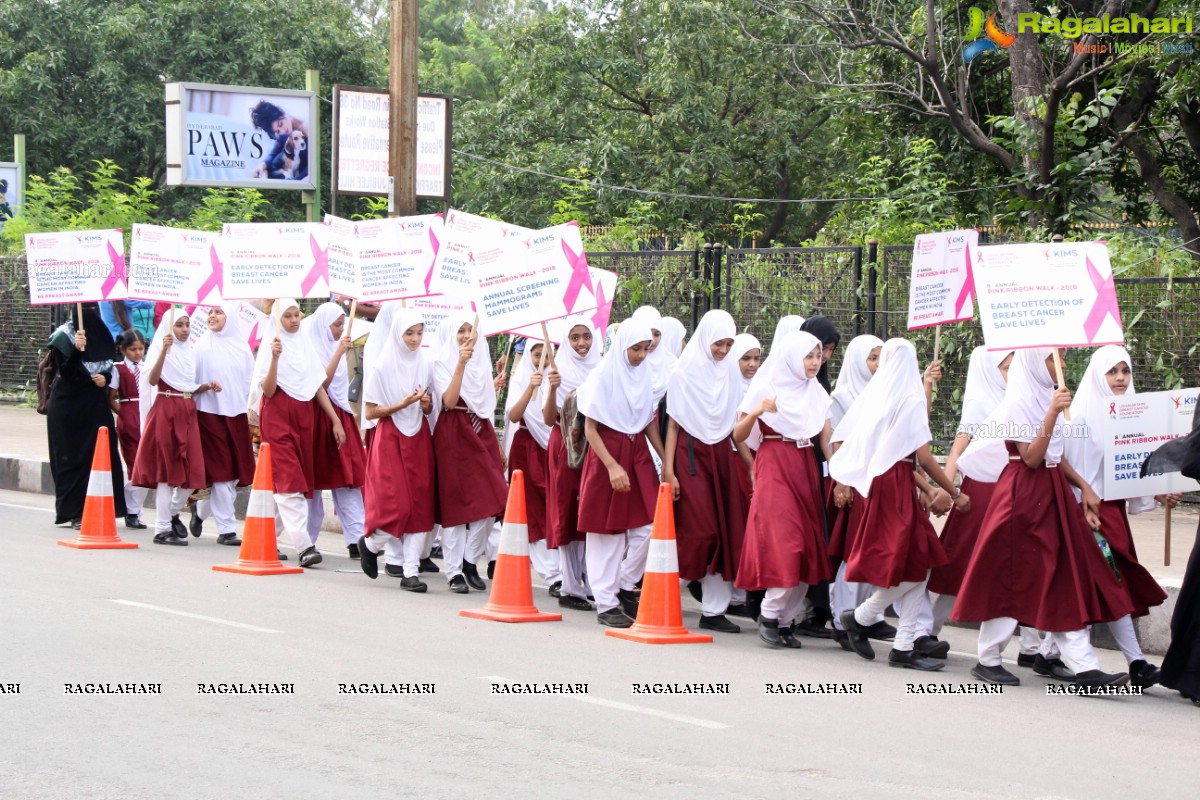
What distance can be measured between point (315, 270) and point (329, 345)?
1.91ft

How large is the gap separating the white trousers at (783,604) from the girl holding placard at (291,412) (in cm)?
391

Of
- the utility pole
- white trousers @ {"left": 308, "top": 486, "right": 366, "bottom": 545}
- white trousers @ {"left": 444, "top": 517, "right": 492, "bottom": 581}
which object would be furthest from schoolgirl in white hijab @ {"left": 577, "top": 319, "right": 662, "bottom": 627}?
the utility pole

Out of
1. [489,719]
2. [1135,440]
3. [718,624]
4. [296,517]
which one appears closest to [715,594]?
[718,624]

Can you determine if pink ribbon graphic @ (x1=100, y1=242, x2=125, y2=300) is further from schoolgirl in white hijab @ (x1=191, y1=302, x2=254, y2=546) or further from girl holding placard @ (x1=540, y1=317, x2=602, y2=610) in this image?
girl holding placard @ (x1=540, y1=317, x2=602, y2=610)

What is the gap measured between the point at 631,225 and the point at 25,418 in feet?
30.5

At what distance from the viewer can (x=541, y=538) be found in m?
10.1

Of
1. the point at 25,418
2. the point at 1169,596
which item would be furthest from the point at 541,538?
the point at 25,418

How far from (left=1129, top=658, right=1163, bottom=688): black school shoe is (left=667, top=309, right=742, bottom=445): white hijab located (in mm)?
2632

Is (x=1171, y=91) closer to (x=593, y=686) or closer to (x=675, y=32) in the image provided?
(x=675, y=32)

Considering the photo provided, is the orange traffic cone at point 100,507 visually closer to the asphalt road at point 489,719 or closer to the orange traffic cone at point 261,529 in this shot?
the orange traffic cone at point 261,529

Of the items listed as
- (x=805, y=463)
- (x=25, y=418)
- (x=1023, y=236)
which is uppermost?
(x=1023, y=236)

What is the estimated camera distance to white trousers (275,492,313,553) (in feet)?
36.0

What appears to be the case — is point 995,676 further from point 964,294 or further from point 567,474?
point 567,474

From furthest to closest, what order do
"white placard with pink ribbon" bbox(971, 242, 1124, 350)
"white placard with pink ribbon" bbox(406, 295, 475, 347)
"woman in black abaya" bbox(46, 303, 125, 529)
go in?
1. "woman in black abaya" bbox(46, 303, 125, 529)
2. "white placard with pink ribbon" bbox(406, 295, 475, 347)
3. "white placard with pink ribbon" bbox(971, 242, 1124, 350)
